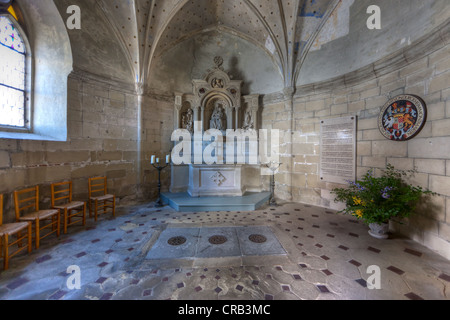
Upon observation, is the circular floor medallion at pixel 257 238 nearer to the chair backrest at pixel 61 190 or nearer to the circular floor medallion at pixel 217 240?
the circular floor medallion at pixel 217 240

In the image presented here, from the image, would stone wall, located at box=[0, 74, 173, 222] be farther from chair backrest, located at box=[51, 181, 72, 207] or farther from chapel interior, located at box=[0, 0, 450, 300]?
chair backrest, located at box=[51, 181, 72, 207]

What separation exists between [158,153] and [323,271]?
578cm

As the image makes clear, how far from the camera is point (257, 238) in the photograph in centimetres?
345

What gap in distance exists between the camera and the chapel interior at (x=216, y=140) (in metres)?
2.50

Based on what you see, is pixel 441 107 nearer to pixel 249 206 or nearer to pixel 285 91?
pixel 285 91

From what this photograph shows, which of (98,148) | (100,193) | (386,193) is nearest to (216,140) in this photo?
(98,148)

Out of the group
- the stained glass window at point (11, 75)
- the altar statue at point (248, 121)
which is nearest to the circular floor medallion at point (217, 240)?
the altar statue at point (248, 121)

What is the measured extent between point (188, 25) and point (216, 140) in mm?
4361

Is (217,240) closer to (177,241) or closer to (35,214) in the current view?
(177,241)

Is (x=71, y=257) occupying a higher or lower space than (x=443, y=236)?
lower

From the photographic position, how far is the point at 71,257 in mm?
2818

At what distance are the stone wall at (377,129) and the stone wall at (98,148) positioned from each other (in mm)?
4427

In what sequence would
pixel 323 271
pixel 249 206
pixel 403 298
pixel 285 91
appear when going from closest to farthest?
pixel 403 298 < pixel 323 271 < pixel 249 206 < pixel 285 91

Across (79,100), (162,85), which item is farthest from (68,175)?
(162,85)
